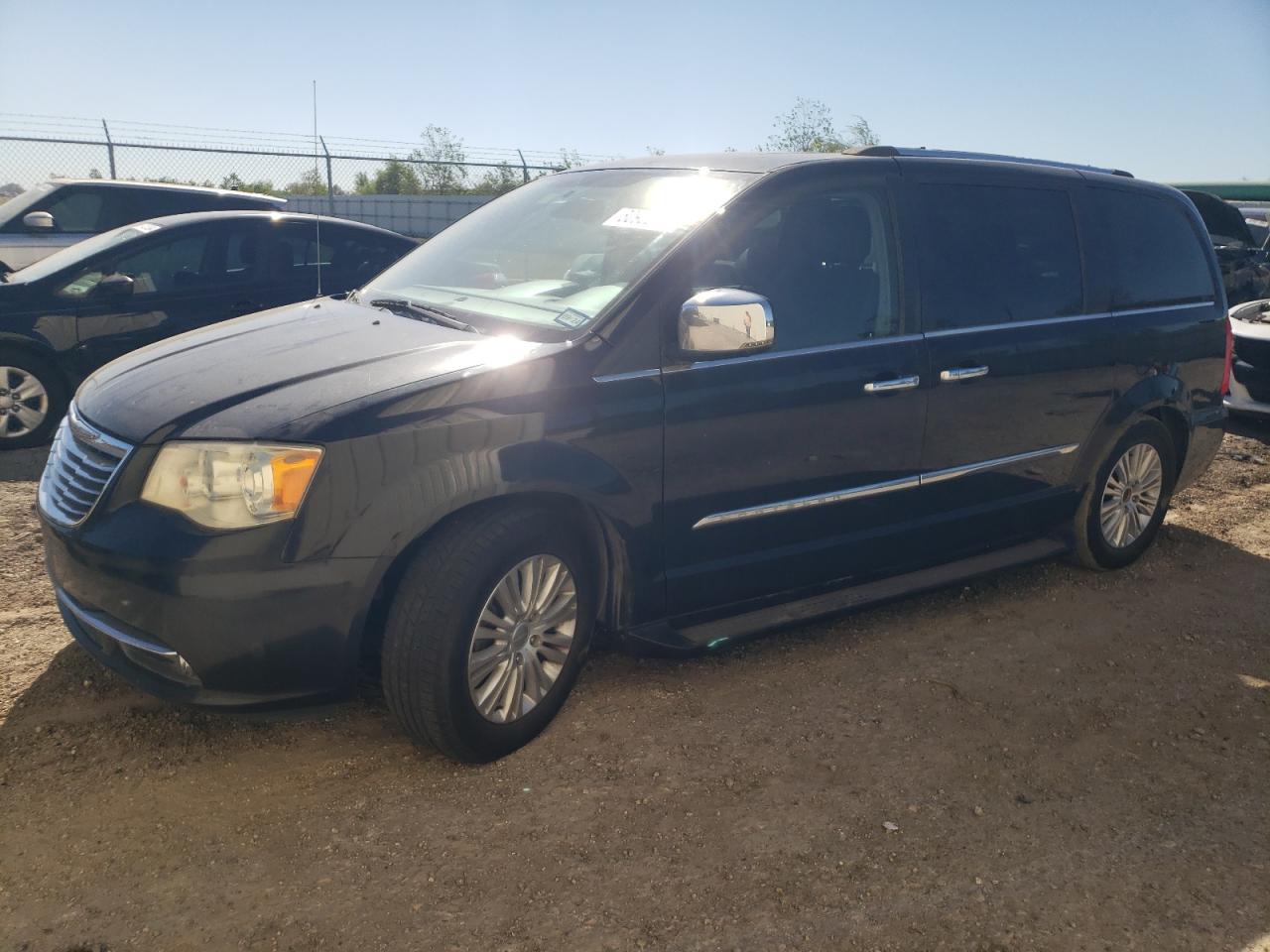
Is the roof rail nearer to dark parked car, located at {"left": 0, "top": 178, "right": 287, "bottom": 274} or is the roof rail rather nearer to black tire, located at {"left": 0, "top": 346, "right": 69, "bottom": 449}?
black tire, located at {"left": 0, "top": 346, "right": 69, "bottom": 449}

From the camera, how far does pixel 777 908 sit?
265 cm

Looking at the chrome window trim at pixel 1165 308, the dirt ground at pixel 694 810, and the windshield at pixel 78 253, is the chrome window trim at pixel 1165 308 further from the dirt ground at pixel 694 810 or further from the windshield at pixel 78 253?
the windshield at pixel 78 253

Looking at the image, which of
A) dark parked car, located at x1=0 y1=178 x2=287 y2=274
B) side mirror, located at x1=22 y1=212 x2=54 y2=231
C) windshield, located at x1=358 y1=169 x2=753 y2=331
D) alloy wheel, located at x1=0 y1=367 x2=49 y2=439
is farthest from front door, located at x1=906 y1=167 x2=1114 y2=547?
side mirror, located at x1=22 y1=212 x2=54 y2=231

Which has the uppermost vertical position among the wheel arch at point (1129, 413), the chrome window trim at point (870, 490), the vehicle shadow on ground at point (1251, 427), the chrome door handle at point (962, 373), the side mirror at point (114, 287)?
the side mirror at point (114, 287)

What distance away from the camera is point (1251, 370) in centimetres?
807

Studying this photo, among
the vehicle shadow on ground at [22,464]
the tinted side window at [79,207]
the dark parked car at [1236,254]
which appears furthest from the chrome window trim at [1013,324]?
the dark parked car at [1236,254]

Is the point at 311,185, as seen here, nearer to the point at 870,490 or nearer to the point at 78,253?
the point at 78,253

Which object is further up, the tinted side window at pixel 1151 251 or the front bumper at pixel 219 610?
the tinted side window at pixel 1151 251

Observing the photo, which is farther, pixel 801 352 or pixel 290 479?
pixel 801 352

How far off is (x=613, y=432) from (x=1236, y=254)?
41.6 ft

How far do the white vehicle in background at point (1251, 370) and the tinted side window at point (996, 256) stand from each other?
4236 mm

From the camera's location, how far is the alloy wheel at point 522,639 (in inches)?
122

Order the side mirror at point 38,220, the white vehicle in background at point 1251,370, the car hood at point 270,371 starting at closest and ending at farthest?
the car hood at point 270,371
the white vehicle in background at point 1251,370
the side mirror at point 38,220

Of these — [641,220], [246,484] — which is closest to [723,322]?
[641,220]
